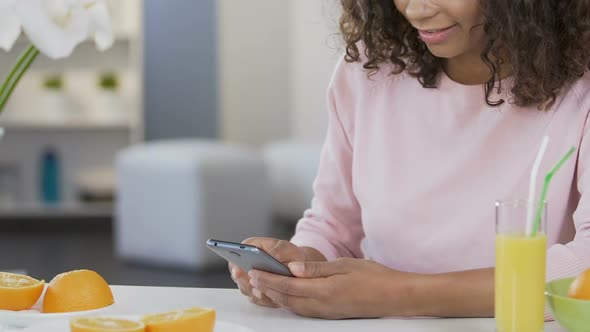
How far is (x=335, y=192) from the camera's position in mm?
1754

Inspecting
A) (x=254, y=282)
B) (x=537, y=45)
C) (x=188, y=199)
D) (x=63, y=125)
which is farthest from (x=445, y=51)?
(x=63, y=125)

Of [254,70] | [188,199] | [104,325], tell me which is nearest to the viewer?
[104,325]

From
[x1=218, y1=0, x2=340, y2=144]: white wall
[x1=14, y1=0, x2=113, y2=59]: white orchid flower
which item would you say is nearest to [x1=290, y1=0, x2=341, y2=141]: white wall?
[x1=218, y1=0, x2=340, y2=144]: white wall

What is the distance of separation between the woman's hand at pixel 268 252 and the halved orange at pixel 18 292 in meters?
0.28

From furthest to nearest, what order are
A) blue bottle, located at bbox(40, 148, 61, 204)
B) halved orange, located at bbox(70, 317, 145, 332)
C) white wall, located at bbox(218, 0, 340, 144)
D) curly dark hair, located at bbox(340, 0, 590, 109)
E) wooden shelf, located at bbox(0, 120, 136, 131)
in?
white wall, located at bbox(218, 0, 340, 144)
blue bottle, located at bbox(40, 148, 61, 204)
wooden shelf, located at bbox(0, 120, 136, 131)
curly dark hair, located at bbox(340, 0, 590, 109)
halved orange, located at bbox(70, 317, 145, 332)

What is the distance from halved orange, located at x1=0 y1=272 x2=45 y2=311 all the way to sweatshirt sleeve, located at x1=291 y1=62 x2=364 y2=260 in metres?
0.57

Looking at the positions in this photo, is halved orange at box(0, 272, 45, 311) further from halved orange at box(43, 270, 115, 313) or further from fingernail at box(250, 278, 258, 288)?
fingernail at box(250, 278, 258, 288)

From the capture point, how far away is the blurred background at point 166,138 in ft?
14.4

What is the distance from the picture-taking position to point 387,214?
1.64 meters

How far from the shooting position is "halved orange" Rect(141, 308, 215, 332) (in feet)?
3.57

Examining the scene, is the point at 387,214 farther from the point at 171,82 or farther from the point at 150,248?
the point at 171,82

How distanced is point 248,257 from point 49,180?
4177mm

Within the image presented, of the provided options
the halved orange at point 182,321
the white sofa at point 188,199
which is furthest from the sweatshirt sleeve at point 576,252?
the white sofa at point 188,199

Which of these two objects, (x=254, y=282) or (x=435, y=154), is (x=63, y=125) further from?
(x=254, y=282)
